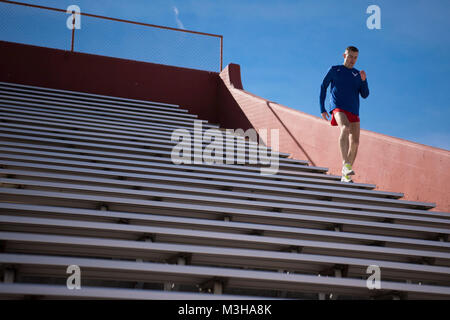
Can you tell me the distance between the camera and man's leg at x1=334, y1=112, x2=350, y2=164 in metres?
4.07

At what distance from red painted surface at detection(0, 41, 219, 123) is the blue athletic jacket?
3.95 m

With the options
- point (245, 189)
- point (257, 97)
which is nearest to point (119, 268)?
point (245, 189)

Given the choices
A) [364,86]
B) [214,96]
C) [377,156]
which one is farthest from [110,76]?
[377,156]

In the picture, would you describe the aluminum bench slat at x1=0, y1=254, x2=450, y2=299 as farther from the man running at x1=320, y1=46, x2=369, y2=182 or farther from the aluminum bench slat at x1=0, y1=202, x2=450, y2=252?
the man running at x1=320, y1=46, x2=369, y2=182

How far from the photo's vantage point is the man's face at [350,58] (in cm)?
424

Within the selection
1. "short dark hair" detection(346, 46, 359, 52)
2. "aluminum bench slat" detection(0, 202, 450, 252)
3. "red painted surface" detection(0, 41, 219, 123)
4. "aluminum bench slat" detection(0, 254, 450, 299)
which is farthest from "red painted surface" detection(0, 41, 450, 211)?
"aluminum bench slat" detection(0, 254, 450, 299)

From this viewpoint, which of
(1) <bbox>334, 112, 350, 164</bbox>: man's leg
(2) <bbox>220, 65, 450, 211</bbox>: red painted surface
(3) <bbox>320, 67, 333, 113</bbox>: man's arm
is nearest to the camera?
(2) <bbox>220, 65, 450, 211</bbox>: red painted surface

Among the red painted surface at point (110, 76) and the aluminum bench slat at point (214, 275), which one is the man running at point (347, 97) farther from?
the red painted surface at point (110, 76)

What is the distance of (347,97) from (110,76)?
4.82m

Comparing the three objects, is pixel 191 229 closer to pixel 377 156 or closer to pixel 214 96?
pixel 377 156

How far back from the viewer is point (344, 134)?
4074 mm

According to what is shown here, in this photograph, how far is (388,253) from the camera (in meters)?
2.55
